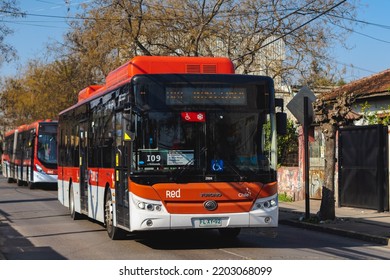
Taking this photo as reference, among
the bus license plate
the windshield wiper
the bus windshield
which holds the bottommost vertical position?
the bus license plate

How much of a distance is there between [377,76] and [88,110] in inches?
654

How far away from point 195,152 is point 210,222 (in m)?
1.26

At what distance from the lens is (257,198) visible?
39.5ft

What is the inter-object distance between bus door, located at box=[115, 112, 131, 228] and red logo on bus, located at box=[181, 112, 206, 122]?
1048 millimetres

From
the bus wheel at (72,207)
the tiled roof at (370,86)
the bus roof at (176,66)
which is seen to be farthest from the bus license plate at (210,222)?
the tiled roof at (370,86)

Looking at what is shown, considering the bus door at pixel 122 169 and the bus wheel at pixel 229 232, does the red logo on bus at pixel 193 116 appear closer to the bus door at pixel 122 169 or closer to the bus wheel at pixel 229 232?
the bus door at pixel 122 169

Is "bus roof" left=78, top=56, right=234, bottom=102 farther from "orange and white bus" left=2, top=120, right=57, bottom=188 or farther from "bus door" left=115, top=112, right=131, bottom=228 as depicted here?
"orange and white bus" left=2, top=120, right=57, bottom=188

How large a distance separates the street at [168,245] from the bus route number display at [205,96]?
2.67 m

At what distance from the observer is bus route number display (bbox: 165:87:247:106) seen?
1199cm

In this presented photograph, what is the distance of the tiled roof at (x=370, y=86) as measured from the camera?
79.3 ft

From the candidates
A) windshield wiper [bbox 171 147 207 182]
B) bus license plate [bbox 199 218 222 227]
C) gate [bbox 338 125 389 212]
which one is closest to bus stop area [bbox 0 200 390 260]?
gate [bbox 338 125 389 212]

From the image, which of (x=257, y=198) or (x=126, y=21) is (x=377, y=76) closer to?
(x=126, y=21)

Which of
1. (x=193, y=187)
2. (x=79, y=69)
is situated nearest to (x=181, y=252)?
(x=193, y=187)

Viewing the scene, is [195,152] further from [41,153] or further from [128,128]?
[41,153]
